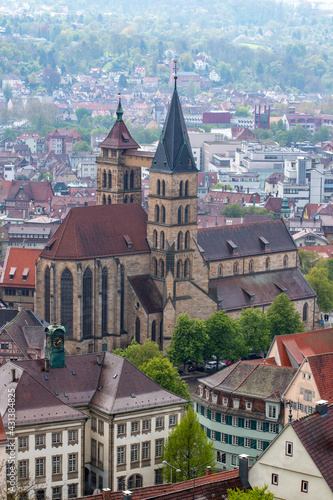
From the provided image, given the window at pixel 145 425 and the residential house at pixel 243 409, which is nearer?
the window at pixel 145 425

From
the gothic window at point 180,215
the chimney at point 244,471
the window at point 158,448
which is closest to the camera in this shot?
the chimney at point 244,471

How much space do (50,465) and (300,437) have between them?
29.2 metres

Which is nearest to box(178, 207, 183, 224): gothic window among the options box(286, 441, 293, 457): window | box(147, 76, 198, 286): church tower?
box(147, 76, 198, 286): church tower

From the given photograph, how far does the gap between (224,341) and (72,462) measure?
43294 millimetres

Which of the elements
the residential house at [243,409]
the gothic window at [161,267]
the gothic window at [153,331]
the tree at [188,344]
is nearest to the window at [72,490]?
the residential house at [243,409]

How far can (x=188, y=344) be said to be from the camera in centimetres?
14050

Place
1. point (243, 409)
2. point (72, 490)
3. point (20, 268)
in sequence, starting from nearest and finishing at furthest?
point (72, 490) → point (243, 409) → point (20, 268)

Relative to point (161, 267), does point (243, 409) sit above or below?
below

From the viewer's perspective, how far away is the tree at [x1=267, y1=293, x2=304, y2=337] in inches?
5856

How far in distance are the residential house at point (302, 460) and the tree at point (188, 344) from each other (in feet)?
204

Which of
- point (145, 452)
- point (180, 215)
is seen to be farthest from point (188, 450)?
point (180, 215)

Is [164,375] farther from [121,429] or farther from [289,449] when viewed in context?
[289,449]

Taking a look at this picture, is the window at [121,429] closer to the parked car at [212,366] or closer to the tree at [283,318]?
the parked car at [212,366]

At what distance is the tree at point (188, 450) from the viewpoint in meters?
95.4
